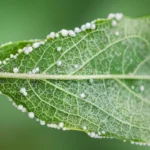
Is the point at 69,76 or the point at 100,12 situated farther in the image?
the point at 100,12

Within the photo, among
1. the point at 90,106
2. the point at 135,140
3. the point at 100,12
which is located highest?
the point at 100,12

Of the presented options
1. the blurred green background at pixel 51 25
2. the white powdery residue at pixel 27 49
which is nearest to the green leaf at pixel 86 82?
the white powdery residue at pixel 27 49

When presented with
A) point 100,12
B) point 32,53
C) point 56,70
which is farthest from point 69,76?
point 100,12

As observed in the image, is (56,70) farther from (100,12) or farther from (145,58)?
(100,12)

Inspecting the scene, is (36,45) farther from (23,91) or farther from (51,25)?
(51,25)

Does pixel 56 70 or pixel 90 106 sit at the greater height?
pixel 56 70

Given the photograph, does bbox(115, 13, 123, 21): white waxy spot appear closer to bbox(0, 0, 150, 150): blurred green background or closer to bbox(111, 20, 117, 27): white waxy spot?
bbox(111, 20, 117, 27): white waxy spot
